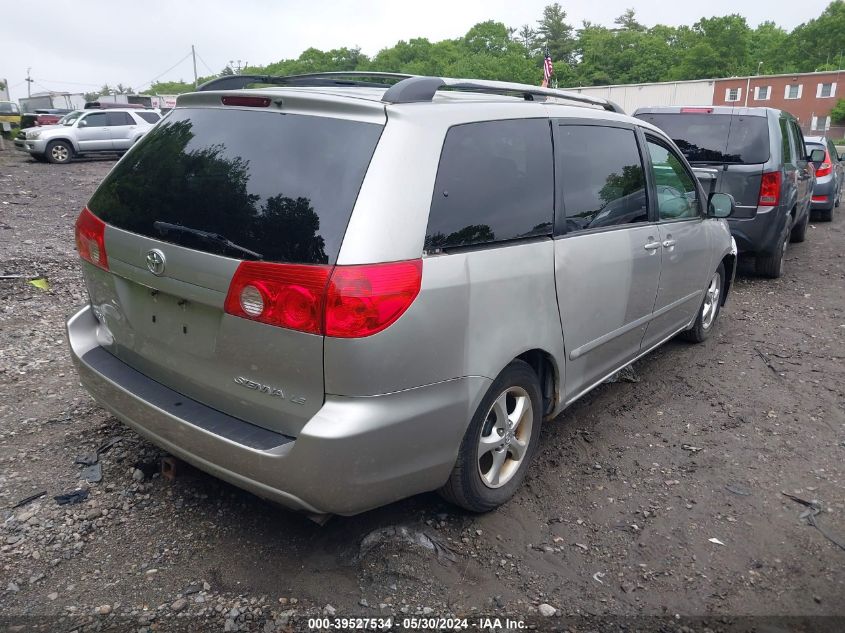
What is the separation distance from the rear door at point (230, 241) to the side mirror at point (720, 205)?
341 centimetres

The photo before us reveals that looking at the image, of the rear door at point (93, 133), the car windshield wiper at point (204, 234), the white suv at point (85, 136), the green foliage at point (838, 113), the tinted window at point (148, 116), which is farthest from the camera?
the green foliage at point (838, 113)

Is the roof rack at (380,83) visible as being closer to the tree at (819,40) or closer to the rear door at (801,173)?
the rear door at (801,173)

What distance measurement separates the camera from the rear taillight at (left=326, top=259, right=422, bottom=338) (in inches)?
87.4

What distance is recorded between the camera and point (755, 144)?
714 cm

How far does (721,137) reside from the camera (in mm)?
7254

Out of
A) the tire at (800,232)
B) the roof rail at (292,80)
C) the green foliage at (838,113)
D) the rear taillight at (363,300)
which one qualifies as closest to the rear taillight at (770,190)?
the tire at (800,232)

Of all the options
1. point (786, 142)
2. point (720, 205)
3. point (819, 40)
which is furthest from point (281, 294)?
point (819, 40)

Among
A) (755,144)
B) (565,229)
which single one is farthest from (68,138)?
(565,229)

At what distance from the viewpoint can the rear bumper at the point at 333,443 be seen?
2.28 m

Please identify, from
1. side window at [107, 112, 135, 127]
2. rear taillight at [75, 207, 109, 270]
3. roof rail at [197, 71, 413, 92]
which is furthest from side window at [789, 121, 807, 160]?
side window at [107, 112, 135, 127]

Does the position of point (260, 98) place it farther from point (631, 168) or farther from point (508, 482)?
point (631, 168)

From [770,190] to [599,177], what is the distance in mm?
4492

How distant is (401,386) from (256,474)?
2.01 feet

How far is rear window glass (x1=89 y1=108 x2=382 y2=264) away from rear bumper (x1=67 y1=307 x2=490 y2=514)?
1.90 ft
